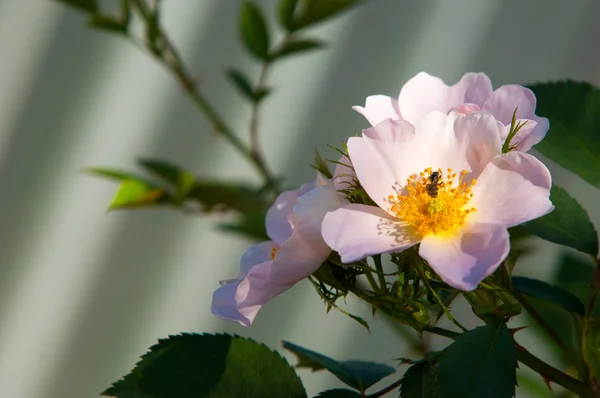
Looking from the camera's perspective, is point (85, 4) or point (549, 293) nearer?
point (549, 293)

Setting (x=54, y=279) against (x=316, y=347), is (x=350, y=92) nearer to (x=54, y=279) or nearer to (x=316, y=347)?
(x=316, y=347)

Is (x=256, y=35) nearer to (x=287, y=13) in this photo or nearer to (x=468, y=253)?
(x=287, y=13)

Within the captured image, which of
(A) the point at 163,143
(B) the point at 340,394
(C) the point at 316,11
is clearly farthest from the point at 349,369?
(A) the point at 163,143

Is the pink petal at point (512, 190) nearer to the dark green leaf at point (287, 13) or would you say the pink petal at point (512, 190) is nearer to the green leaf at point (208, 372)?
the green leaf at point (208, 372)

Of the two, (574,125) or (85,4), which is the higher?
(85,4)

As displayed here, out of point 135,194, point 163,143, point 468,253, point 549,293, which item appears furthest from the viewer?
point 163,143

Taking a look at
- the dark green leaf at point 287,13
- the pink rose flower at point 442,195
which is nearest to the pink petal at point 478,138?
the pink rose flower at point 442,195

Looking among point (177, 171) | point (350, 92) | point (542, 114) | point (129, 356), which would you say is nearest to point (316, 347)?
point (129, 356)
